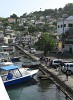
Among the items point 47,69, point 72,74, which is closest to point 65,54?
point 47,69

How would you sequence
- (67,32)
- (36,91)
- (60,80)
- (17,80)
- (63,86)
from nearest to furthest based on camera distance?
(63,86)
(36,91)
(60,80)
(17,80)
(67,32)

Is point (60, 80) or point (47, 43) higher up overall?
point (47, 43)

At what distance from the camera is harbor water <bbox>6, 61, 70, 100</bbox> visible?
23312 mm

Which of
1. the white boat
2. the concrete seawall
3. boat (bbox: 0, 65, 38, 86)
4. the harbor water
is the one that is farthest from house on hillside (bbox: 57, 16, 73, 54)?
the harbor water

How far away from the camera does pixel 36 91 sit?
2542 cm

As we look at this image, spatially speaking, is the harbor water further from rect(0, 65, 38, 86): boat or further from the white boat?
the white boat

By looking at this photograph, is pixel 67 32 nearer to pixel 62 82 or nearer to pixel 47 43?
pixel 47 43

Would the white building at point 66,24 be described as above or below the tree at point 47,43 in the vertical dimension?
above

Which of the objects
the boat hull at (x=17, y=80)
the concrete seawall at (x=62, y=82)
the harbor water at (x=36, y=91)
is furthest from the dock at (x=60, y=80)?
the boat hull at (x=17, y=80)

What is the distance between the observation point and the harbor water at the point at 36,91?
23312 millimetres

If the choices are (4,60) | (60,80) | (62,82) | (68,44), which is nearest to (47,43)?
(68,44)

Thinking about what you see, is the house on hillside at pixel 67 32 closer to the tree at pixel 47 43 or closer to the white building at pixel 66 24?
the white building at pixel 66 24

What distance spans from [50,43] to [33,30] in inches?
2809

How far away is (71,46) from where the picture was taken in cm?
4862
